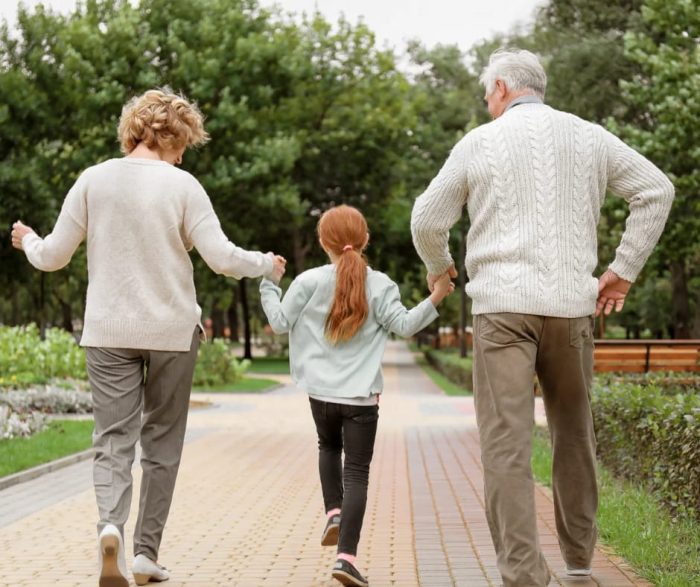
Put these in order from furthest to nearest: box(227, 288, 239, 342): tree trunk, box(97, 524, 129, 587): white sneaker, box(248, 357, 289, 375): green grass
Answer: box(227, 288, 239, 342): tree trunk, box(248, 357, 289, 375): green grass, box(97, 524, 129, 587): white sneaker

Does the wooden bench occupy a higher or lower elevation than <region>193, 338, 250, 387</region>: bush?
higher

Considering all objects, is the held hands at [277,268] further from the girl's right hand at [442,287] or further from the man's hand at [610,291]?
the man's hand at [610,291]

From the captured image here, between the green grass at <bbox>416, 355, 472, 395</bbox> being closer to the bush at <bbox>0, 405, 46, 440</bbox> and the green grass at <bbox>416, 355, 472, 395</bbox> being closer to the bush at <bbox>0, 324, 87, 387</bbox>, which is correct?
the bush at <bbox>0, 324, 87, 387</bbox>

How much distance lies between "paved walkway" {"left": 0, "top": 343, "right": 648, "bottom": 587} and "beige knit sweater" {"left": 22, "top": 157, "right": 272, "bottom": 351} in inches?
49.2

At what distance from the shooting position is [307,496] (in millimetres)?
9203

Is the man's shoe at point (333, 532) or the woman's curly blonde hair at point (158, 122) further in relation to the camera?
the man's shoe at point (333, 532)

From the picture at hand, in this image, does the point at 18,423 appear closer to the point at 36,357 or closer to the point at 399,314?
the point at 36,357

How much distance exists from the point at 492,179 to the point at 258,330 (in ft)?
279

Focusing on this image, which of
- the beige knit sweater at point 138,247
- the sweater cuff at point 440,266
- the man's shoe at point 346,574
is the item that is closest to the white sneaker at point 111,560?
the beige knit sweater at point 138,247

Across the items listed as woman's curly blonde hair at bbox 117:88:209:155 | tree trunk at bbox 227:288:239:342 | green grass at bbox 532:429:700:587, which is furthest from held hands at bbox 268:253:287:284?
tree trunk at bbox 227:288:239:342

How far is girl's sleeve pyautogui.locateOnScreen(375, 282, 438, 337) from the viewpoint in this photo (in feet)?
18.0

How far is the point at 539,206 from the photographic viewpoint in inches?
180

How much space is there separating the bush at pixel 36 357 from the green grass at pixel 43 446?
416 centimetres

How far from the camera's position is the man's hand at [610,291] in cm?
476
